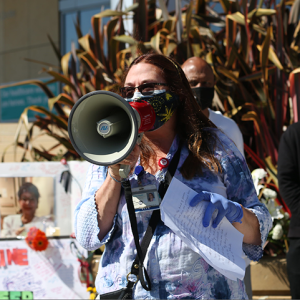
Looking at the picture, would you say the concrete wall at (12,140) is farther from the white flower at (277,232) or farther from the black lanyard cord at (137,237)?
the black lanyard cord at (137,237)

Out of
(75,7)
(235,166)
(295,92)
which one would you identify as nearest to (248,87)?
(295,92)

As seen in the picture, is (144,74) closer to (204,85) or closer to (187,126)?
(187,126)

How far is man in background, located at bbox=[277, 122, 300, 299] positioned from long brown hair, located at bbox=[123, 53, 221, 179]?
3.69 feet

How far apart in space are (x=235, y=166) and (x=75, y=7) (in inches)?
351

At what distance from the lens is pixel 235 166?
52.9 inches

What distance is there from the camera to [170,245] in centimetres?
124

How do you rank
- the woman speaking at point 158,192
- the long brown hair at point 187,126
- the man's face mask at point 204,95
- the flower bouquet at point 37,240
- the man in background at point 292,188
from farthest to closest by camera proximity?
the flower bouquet at point 37,240 < the man's face mask at point 204,95 < the man in background at point 292,188 < the long brown hair at point 187,126 < the woman speaking at point 158,192

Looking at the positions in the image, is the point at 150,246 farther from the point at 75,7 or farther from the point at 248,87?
the point at 75,7

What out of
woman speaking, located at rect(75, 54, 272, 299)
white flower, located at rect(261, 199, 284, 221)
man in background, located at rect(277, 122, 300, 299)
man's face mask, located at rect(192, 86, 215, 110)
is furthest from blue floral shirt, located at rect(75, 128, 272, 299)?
white flower, located at rect(261, 199, 284, 221)

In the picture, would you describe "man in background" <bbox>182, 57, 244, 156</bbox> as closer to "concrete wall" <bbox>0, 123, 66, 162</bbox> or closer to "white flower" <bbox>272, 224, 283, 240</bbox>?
"white flower" <bbox>272, 224, 283, 240</bbox>

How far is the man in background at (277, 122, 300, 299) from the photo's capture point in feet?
7.71

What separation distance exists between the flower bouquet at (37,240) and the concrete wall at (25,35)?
285 inches

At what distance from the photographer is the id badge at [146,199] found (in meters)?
1.25

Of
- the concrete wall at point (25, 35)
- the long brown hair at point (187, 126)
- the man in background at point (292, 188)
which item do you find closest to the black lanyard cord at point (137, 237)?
the long brown hair at point (187, 126)
